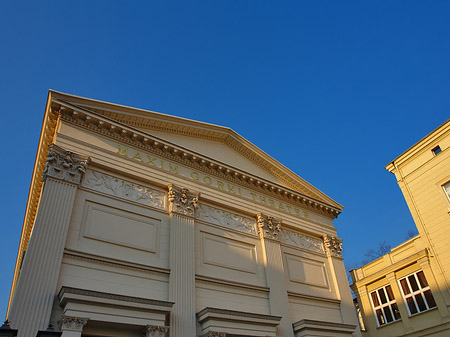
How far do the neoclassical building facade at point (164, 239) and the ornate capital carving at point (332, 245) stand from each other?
8 centimetres

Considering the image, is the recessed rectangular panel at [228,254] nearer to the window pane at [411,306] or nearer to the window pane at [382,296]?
the window pane at [411,306]

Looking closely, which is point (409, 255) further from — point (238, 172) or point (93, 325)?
point (93, 325)

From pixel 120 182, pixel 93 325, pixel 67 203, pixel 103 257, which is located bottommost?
pixel 93 325

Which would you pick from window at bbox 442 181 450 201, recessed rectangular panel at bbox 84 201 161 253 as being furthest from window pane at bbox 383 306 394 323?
recessed rectangular panel at bbox 84 201 161 253

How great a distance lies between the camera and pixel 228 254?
15.8 meters

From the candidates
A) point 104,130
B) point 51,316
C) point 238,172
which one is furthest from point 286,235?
point 51,316

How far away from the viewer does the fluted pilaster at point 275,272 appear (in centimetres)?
1531

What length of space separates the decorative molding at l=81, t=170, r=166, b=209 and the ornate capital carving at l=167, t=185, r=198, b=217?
39 cm

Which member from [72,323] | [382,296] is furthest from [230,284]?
[382,296]

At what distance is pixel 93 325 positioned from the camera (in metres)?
11.0

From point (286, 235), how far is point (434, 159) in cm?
1118

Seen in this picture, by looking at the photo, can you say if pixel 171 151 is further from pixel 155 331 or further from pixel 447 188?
pixel 447 188

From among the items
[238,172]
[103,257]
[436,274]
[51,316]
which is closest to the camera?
[51,316]

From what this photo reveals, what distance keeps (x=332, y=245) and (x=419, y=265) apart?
5.93 metres
